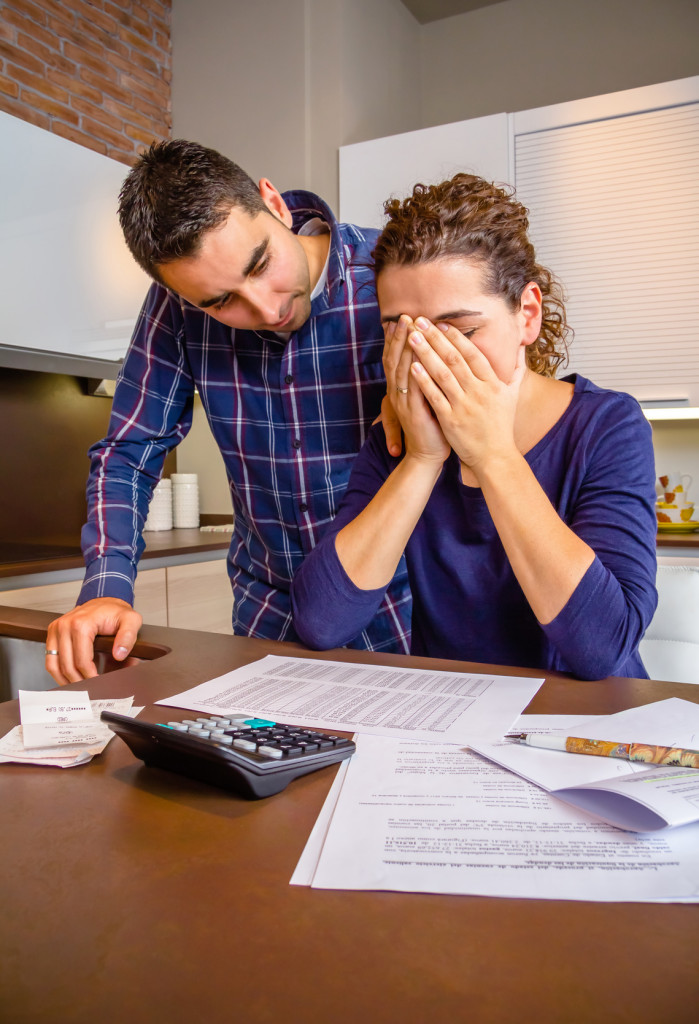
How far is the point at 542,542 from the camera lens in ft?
2.86

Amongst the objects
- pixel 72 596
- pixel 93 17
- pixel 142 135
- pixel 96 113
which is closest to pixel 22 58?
pixel 96 113

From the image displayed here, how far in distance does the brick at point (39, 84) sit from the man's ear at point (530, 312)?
233 centimetres

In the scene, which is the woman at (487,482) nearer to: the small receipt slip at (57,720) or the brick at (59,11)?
the small receipt slip at (57,720)

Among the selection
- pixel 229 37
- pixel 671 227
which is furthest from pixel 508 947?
pixel 229 37

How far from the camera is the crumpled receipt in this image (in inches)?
24.3

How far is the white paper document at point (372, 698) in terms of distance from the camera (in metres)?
A: 0.68

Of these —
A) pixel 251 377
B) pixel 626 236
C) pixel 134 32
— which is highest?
pixel 134 32

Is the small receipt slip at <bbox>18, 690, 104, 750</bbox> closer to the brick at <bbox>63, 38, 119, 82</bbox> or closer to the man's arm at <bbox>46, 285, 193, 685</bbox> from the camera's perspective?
the man's arm at <bbox>46, 285, 193, 685</bbox>

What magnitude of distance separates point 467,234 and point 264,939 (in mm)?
867

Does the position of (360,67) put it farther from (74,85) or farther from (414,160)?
(74,85)

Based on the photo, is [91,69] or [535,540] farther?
[91,69]

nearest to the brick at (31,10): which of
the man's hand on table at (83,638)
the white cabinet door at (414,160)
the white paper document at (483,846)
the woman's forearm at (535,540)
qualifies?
the white cabinet door at (414,160)

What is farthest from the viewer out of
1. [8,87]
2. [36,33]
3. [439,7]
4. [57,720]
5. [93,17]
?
[439,7]

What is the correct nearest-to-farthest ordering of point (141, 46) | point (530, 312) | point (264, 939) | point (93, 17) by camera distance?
1. point (264, 939)
2. point (530, 312)
3. point (93, 17)
4. point (141, 46)
